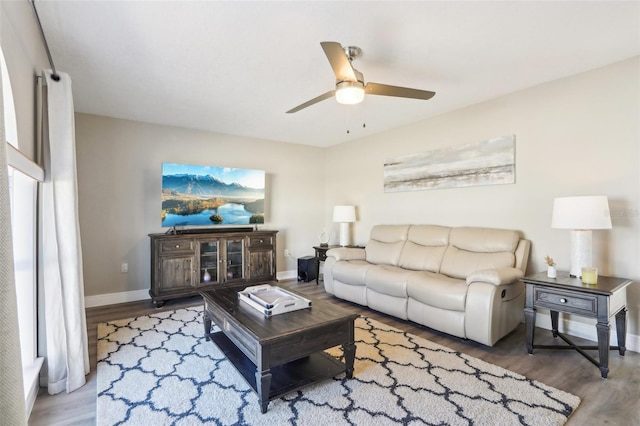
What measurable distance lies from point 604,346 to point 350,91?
2542 millimetres

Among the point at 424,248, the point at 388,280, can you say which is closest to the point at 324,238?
the point at 424,248

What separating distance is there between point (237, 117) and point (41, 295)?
281cm

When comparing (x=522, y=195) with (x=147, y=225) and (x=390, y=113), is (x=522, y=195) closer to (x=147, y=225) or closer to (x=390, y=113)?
(x=390, y=113)

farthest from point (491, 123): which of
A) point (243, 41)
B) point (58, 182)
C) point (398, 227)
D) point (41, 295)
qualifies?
point (41, 295)

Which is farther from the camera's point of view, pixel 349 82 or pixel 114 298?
pixel 114 298

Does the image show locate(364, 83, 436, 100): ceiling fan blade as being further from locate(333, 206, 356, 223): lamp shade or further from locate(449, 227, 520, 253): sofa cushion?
locate(333, 206, 356, 223): lamp shade

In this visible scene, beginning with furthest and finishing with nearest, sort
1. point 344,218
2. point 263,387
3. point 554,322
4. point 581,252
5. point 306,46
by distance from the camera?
point 344,218 < point 554,322 < point 581,252 < point 306,46 < point 263,387

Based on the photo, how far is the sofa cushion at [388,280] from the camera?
3.31 meters

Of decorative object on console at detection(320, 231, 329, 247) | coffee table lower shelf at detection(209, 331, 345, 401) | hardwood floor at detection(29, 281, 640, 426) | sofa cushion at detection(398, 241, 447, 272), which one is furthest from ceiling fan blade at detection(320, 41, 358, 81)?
decorative object on console at detection(320, 231, 329, 247)

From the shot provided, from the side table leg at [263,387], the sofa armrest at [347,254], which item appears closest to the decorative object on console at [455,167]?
the sofa armrest at [347,254]

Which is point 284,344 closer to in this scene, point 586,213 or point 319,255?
point 586,213

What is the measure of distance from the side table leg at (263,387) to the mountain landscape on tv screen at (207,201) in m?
3.08

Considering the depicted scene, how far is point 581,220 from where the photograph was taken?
2.49m

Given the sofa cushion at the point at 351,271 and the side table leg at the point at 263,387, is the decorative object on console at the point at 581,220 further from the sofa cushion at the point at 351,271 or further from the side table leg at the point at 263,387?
the side table leg at the point at 263,387
